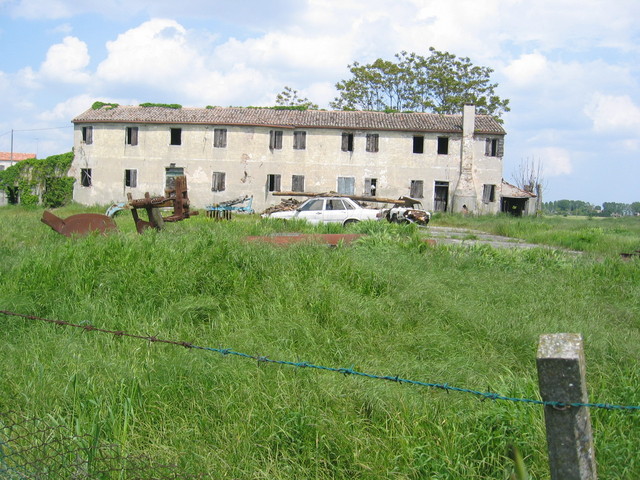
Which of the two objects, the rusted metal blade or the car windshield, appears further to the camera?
the car windshield

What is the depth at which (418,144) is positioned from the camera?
1377 inches

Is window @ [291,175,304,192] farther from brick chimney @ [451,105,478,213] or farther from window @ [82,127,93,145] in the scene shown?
window @ [82,127,93,145]

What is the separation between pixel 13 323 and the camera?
19.8 ft

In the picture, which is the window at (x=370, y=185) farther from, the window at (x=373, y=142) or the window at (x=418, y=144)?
the window at (x=418, y=144)

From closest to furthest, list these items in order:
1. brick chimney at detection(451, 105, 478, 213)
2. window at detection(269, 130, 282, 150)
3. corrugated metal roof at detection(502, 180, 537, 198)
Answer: brick chimney at detection(451, 105, 478, 213)
window at detection(269, 130, 282, 150)
corrugated metal roof at detection(502, 180, 537, 198)

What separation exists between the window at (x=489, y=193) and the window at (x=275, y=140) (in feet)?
41.7

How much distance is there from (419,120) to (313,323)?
3157 centimetres

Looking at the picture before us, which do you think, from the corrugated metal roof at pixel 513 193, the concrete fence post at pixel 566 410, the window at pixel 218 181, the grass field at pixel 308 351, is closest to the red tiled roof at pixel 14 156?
the window at pixel 218 181

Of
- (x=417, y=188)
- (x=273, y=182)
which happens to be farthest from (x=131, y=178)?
(x=417, y=188)

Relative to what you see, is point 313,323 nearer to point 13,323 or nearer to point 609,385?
point 609,385

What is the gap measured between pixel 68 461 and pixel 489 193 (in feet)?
112

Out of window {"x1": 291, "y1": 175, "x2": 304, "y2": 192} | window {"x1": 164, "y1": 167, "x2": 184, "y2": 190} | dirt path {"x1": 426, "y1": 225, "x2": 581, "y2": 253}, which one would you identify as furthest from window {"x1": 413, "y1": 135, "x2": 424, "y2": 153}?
dirt path {"x1": 426, "y1": 225, "x2": 581, "y2": 253}

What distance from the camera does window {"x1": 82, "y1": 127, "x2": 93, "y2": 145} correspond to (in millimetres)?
35094

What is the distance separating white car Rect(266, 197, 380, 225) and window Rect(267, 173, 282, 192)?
49.2ft
